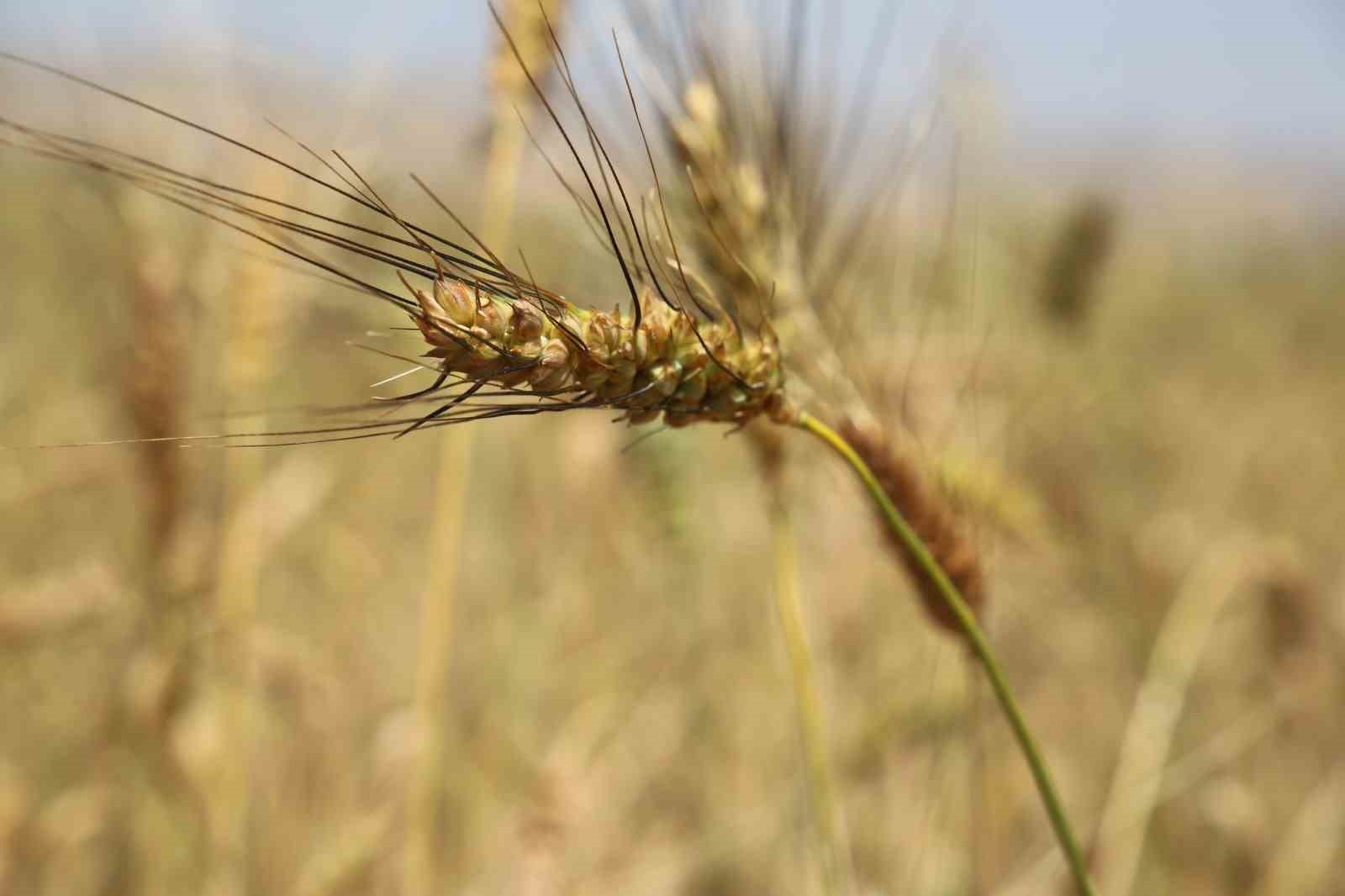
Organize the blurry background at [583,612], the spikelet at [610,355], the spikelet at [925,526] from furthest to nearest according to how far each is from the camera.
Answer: the blurry background at [583,612], the spikelet at [925,526], the spikelet at [610,355]

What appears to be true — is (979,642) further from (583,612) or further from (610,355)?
(583,612)

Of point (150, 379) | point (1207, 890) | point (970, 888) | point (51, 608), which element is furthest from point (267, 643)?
point (1207, 890)

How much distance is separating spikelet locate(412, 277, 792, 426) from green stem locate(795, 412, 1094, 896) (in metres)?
0.03

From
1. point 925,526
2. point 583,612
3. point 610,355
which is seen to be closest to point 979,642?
point 925,526

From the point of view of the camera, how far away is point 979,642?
476 millimetres

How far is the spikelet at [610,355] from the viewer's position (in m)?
0.34

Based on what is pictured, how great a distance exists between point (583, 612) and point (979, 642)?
121 centimetres

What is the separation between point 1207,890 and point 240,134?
1.67 metres

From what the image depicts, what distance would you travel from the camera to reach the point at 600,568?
5.81 feet

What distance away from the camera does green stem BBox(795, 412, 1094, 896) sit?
17.1 inches

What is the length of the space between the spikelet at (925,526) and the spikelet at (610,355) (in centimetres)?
12

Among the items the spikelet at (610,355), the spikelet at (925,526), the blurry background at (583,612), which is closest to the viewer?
the spikelet at (610,355)

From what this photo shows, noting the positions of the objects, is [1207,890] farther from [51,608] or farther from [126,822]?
[51,608]

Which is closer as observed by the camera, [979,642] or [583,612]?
[979,642]
